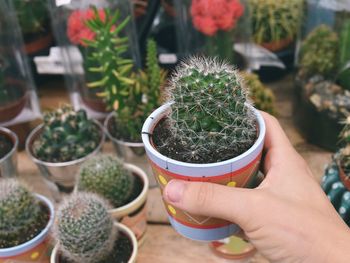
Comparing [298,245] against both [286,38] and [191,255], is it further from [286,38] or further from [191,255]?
[286,38]

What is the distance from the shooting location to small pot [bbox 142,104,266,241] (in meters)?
0.54

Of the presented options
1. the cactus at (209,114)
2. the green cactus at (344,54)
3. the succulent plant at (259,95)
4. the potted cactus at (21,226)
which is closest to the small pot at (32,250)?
the potted cactus at (21,226)

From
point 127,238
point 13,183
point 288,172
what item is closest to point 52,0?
point 13,183

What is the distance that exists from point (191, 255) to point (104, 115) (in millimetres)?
467

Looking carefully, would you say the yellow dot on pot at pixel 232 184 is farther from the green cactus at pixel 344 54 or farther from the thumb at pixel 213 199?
the green cactus at pixel 344 54

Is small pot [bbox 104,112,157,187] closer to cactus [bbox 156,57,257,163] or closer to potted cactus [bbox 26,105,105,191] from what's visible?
potted cactus [bbox 26,105,105,191]

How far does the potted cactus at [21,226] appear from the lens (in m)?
0.76

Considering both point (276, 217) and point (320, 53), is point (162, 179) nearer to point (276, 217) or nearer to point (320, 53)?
point (276, 217)

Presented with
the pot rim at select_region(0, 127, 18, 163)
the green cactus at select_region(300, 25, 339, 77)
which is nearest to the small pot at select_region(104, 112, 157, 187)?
the pot rim at select_region(0, 127, 18, 163)

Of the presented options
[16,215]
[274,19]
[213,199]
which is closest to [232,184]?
[213,199]

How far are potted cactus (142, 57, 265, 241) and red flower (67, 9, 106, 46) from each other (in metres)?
0.52

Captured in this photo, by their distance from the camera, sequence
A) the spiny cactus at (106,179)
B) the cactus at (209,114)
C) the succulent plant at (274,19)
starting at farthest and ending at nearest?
the succulent plant at (274,19), the spiny cactus at (106,179), the cactus at (209,114)

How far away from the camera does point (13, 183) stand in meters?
0.79

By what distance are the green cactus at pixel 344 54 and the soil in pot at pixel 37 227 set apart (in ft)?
2.29
